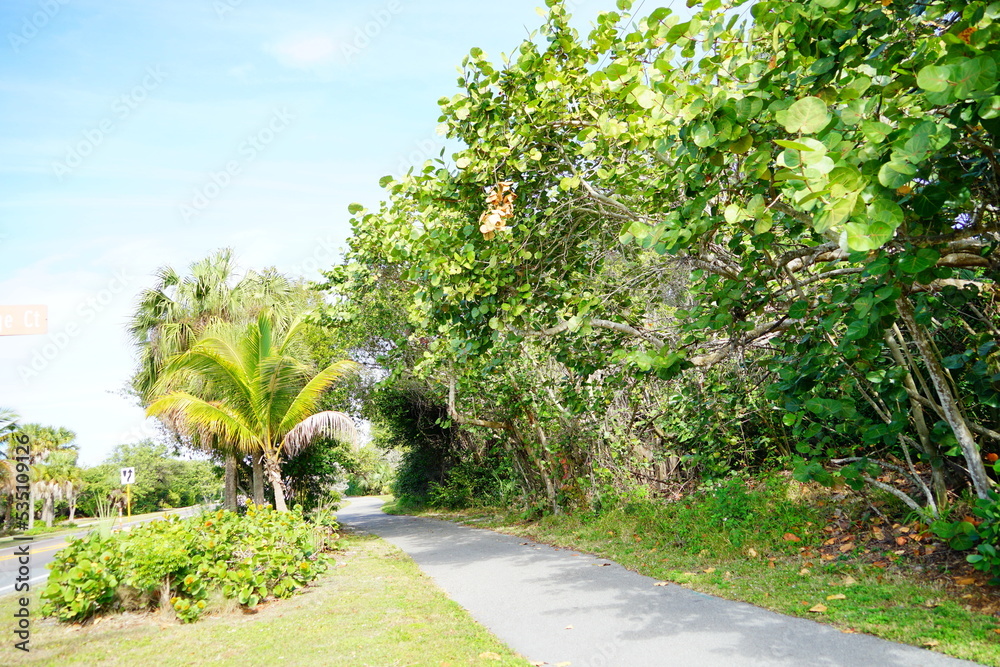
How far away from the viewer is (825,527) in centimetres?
770

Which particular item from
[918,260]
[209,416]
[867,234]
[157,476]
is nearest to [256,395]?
[209,416]

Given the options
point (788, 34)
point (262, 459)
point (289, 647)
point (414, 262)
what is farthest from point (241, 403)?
point (788, 34)

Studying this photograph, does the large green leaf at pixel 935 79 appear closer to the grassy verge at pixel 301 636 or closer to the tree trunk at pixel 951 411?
the tree trunk at pixel 951 411

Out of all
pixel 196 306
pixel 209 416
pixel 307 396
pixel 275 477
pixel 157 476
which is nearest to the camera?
pixel 209 416

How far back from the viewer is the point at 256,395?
45.1 ft

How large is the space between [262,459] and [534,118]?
1152cm

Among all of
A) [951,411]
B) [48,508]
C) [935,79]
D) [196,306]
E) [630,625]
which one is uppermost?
[196,306]

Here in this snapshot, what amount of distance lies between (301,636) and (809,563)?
529cm

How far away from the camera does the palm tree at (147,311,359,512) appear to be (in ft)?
42.9

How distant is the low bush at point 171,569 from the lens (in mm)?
6871

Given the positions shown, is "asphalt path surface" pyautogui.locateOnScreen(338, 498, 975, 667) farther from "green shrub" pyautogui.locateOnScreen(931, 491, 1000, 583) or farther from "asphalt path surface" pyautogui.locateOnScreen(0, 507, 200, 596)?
"asphalt path surface" pyautogui.locateOnScreen(0, 507, 200, 596)

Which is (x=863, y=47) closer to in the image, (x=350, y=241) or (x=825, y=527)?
(x=825, y=527)

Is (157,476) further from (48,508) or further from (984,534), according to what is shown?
(984,534)

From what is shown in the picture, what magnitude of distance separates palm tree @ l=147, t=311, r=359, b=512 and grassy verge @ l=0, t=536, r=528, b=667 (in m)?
5.54
